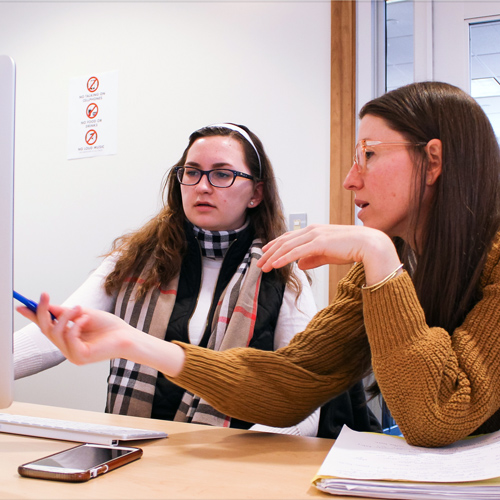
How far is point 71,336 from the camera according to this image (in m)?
0.79

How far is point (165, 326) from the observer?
1563mm

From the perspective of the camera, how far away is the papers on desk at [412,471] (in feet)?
2.13

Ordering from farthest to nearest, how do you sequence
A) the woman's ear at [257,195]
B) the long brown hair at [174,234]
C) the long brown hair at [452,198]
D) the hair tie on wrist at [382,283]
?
the woman's ear at [257,195]
the long brown hair at [174,234]
the long brown hair at [452,198]
the hair tie on wrist at [382,283]

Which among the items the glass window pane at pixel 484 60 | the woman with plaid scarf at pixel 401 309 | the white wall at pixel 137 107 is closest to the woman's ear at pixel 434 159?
the woman with plaid scarf at pixel 401 309

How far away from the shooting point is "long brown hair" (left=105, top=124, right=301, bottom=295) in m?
1.67

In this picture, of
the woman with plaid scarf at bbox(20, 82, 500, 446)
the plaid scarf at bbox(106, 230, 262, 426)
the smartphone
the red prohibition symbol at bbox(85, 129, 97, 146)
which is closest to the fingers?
the woman with plaid scarf at bbox(20, 82, 500, 446)

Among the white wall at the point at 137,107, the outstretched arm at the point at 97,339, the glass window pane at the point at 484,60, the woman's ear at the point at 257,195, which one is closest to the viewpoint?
the outstretched arm at the point at 97,339

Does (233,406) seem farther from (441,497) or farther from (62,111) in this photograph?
(62,111)

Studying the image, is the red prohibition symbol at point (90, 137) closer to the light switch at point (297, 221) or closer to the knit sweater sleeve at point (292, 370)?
the light switch at point (297, 221)

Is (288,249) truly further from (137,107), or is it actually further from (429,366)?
(137,107)

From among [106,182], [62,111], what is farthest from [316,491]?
[62,111]

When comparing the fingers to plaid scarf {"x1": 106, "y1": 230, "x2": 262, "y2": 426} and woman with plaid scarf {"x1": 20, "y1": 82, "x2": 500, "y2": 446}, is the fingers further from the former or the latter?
plaid scarf {"x1": 106, "y1": 230, "x2": 262, "y2": 426}

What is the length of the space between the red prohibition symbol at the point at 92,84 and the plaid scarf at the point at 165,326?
1.49 m

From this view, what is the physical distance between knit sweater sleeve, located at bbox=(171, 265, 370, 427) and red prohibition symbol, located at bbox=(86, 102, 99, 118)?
2.04 meters
